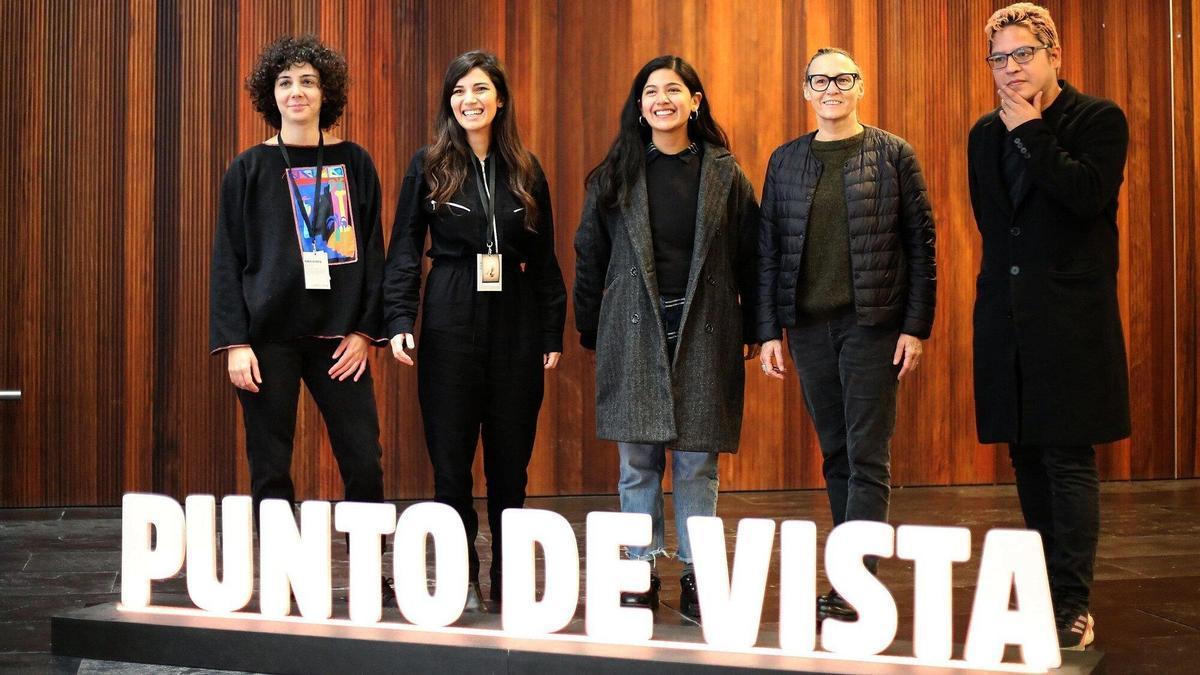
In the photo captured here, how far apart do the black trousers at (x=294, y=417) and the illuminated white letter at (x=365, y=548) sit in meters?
0.34

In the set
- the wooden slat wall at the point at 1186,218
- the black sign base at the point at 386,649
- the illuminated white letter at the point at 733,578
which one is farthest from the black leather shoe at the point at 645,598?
the wooden slat wall at the point at 1186,218

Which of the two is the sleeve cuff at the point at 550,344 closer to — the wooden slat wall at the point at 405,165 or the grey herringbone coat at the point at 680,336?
the grey herringbone coat at the point at 680,336

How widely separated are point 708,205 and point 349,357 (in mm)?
940

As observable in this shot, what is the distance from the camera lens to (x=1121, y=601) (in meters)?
3.15

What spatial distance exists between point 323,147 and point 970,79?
3523mm

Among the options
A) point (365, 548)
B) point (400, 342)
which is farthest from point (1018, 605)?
point (400, 342)

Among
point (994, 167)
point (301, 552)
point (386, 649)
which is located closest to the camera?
Answer: point (386, 649)

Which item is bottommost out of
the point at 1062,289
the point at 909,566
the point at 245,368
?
the point at 909,566

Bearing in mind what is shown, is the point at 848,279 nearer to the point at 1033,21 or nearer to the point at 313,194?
the point at 1033,21

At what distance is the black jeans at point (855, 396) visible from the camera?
9.09ft

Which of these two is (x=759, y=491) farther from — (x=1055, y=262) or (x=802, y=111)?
(x=1055, y=262)

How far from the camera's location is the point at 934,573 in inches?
84.7

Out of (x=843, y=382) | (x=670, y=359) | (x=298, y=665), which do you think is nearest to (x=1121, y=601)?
(x=843, y=382)

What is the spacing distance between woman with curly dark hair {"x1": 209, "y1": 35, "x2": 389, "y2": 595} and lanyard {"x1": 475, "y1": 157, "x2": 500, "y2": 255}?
274 mm
